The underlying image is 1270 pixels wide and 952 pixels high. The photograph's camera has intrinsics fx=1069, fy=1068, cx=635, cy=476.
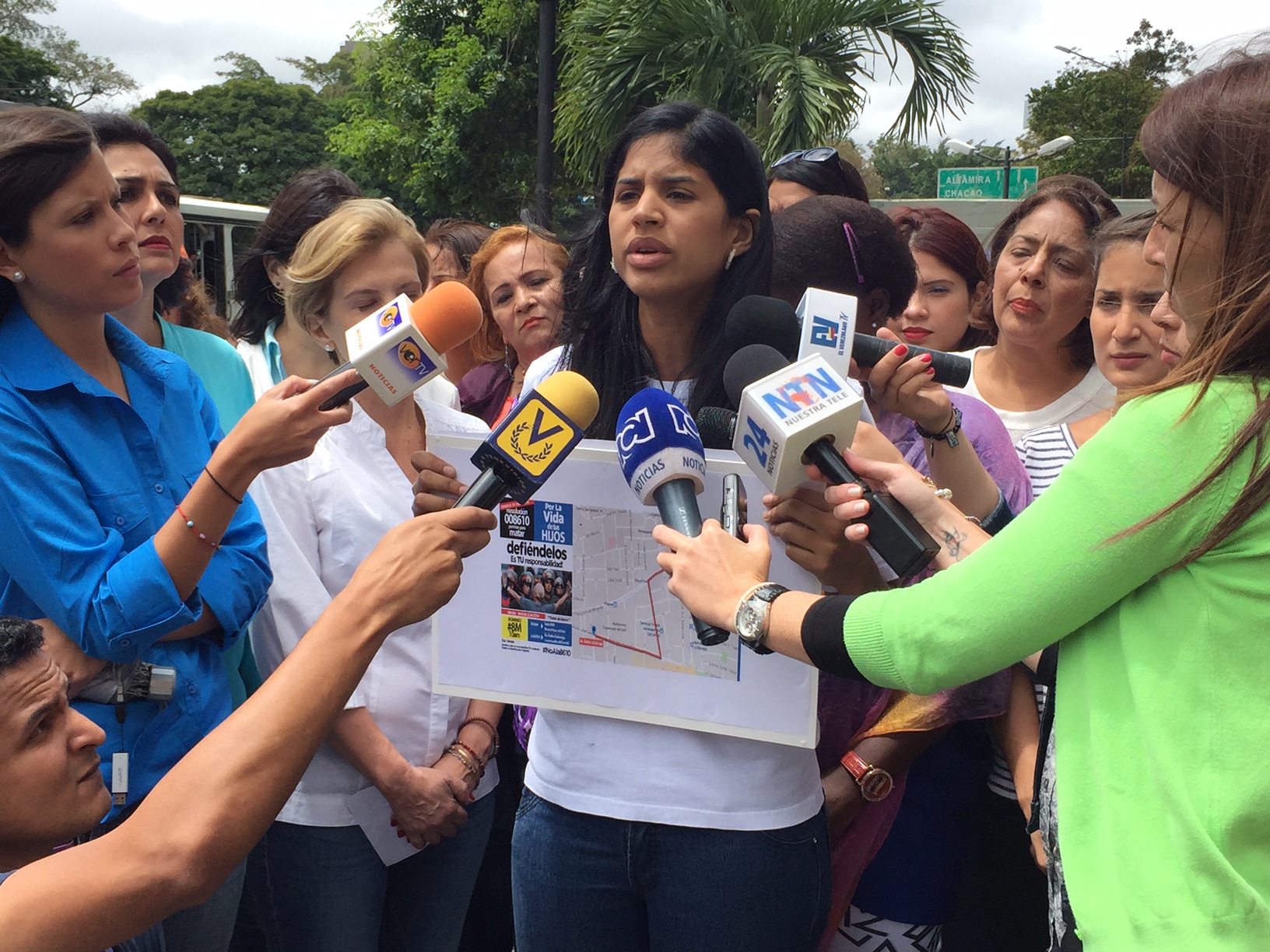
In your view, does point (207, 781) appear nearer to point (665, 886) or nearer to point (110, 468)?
point (665, 886)

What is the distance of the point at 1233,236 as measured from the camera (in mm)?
1295

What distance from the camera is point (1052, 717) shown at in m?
1.55

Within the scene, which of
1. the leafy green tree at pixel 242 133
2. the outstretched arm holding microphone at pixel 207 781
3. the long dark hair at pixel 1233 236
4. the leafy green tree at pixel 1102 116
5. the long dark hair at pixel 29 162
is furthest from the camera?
the leafy green tree at pixel 242 133

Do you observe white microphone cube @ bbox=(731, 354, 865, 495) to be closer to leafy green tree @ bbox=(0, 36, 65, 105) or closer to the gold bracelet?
the gold bracelet

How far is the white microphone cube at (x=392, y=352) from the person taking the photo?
73.7 inches

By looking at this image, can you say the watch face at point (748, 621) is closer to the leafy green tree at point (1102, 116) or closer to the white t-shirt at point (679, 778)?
the white t-shirt at point (679, 778)

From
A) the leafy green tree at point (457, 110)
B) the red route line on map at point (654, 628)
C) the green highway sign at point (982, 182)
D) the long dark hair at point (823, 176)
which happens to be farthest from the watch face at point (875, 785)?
the green highway sign at point (982, 182)

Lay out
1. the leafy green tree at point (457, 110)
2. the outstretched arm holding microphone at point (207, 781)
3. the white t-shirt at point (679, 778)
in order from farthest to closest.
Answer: the leafy green tree at point (457, 110) → the white t-shirt at point (679, 778) → the outstretched arm holding microphone at point (207, 781)

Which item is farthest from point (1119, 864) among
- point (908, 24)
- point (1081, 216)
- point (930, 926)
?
point (908, 24)

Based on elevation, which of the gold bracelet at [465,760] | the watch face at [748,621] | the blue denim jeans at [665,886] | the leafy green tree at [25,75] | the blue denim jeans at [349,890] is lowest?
the blue denim jeans at [349,890]

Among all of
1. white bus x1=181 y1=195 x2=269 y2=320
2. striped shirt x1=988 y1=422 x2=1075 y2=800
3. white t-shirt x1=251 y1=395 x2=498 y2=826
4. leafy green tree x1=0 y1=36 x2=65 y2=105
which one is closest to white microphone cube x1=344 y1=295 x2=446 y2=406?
white t-shirt x1=251 y1=395 x2=498 y2=826

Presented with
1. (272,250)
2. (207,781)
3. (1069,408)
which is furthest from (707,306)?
(272,250)

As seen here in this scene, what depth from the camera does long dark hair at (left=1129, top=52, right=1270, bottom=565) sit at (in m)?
1.23

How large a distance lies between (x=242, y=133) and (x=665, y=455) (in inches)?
1820
